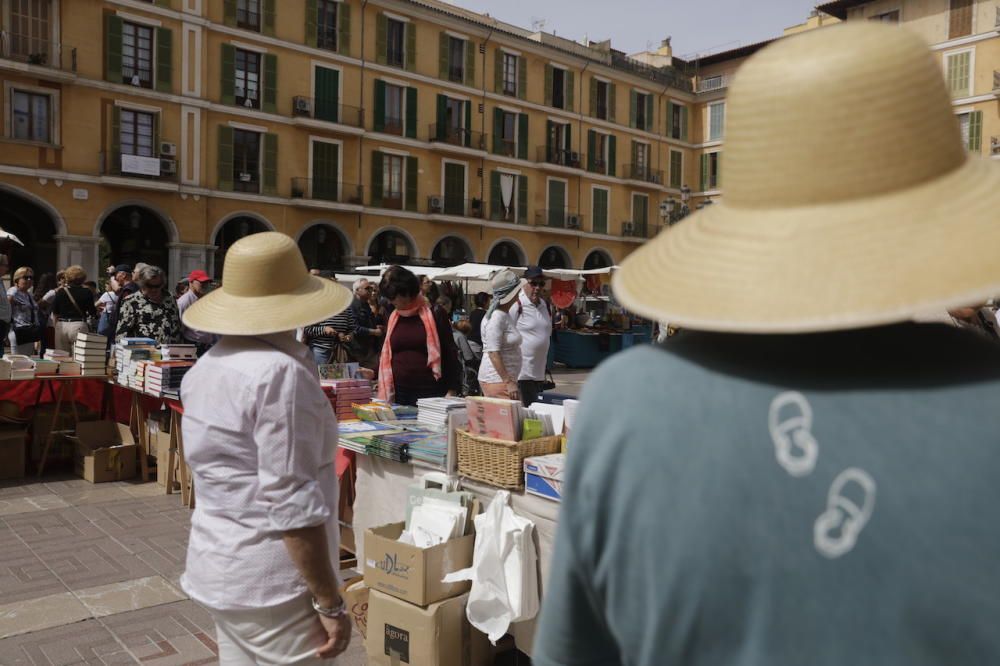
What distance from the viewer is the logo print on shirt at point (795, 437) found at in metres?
0.78

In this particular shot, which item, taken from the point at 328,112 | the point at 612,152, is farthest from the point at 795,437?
the point at 612,152

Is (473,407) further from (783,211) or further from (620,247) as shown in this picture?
(620,247)

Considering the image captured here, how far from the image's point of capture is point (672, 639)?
0.85 m

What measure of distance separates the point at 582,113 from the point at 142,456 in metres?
29.7

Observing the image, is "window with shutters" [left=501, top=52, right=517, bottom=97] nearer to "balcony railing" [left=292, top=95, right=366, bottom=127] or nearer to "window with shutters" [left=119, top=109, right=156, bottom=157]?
"balcony railing" [left=292, top=95, right=366, bottom=127]

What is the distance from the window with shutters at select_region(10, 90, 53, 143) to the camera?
21.1 meters

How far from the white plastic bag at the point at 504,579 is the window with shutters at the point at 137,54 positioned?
23177 millimetres

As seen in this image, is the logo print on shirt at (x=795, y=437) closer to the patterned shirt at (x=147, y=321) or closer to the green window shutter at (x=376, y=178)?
the patterned shirt at (x=147, y=321)

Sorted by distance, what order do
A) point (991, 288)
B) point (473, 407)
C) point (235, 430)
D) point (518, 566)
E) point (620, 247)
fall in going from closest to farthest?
point (991, 288), point (235, 430), point (518, 566), point (473, 407), point (620, 247)

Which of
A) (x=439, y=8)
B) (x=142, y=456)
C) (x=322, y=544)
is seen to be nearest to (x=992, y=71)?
(x=439, y=8)

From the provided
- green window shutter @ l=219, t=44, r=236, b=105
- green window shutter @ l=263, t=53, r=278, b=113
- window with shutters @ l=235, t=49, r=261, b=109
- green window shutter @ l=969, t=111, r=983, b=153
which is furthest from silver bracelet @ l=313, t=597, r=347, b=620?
green window shutter @ l=969, t=111, r=983, b=153

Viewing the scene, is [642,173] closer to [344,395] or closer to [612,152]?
[612,152]

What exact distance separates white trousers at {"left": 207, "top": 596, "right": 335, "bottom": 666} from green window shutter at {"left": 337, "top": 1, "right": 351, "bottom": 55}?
27219mm

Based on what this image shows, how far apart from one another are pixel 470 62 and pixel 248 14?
840cm
